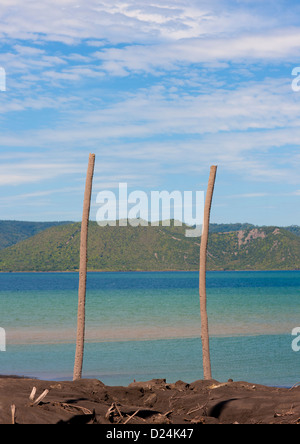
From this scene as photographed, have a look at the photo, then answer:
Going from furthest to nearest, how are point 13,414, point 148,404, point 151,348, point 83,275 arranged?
1. point 151,348
2. point 83,275
3. point 148,404
4. point 13,414

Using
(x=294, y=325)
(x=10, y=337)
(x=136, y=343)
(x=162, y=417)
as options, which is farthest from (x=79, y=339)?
(x=294, y=325)

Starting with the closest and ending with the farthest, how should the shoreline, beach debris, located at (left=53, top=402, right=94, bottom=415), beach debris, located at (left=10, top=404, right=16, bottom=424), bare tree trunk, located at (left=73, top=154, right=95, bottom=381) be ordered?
1. beach debris, located at (left=10, top=404, right=16, bottom=424)
2. the shoreline
3. beach debris, located at (left=53, top=402, right=94, bottom=415)
4. bare tree trunk, located at (left=73, top=154, right=95, bottom=381)

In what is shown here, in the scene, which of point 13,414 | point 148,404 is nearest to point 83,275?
point 148,404

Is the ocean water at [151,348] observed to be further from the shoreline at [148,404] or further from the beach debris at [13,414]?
the beach debris at [13,414]

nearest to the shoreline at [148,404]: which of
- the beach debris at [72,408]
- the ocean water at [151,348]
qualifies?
the beach debris at [72,408]

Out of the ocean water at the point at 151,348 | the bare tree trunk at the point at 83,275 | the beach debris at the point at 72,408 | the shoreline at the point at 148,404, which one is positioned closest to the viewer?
the shoreline at the point at 148,404

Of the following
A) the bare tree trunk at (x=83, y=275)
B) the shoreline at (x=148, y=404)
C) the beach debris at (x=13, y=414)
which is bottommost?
the shoreline at (x=148, y=404)

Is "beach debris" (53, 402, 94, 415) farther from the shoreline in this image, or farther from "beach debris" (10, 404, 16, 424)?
"beach debris" (10, 404, 16, 424)

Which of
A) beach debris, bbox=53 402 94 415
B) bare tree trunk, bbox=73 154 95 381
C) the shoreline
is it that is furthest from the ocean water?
beach debris, bbox=53 402 94 415

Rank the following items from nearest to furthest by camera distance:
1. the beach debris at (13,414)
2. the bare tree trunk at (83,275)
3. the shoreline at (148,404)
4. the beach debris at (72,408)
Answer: the beach debris at (13,414), the shoreline at (148,404), the beach debris at (72,408), the bare tree trunk at (83,275)

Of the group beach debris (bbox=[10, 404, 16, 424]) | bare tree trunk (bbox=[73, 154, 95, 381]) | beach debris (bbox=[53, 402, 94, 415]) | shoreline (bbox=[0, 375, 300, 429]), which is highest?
bare tree trunk (bbox=[73, 154, 95, 381])

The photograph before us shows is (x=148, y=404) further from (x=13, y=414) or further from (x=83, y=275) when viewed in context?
(x=13, y=414)

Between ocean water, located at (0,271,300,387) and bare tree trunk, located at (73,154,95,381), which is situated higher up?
bare tree trunk, located at (73,154,95,381)

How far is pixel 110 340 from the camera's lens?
33188 mm
